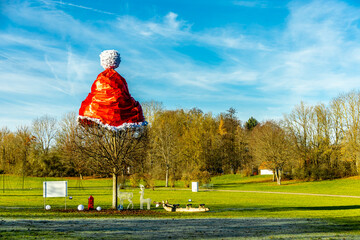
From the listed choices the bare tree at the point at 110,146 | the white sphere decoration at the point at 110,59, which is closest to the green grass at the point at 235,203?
the bare tree at the point at 110,146

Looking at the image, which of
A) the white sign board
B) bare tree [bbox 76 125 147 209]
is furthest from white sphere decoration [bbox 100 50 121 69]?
the white sign board

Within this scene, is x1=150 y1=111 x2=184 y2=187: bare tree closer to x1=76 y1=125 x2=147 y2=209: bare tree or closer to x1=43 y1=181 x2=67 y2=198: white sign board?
x1=76 y1=125 x2=147 y2=209: bare tree

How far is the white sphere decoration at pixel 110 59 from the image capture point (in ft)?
86.4

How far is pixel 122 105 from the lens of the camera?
2578cm

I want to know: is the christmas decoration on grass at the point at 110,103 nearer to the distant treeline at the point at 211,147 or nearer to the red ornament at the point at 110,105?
the red ornament at the point at 110,105

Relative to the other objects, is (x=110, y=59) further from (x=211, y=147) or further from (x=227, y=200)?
(x=211, y=147)

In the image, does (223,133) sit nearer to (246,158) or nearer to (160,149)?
(246,158)

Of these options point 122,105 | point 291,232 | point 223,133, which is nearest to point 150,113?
point 223,133

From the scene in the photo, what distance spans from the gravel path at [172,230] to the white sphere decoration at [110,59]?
12695 millimetres

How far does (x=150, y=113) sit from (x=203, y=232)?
60.6 metres

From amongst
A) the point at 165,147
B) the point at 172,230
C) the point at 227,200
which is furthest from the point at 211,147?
the point at 172,230

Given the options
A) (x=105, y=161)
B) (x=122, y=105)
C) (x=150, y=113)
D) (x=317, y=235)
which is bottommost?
(x=317, y=235)

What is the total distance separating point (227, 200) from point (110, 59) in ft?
57.4

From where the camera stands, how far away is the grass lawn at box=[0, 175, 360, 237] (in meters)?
21.6
